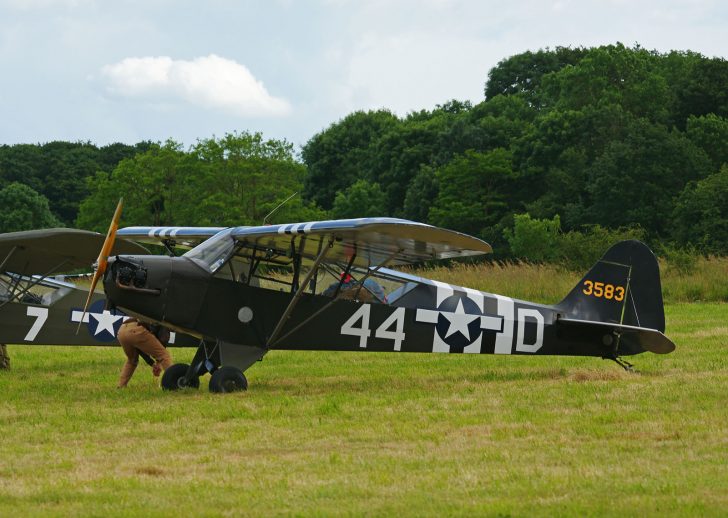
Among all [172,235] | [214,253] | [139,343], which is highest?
[172,235]

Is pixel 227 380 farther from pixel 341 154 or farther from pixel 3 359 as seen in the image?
pixel 341 154

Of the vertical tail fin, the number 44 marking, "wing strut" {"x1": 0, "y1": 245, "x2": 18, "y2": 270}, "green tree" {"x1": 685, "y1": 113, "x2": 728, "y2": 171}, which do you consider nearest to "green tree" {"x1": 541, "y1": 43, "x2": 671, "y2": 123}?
"green tree" {"x1": 685, "y1": 113, "x2": 728, "y2": 171}

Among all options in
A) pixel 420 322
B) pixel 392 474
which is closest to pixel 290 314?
pixel 420 322

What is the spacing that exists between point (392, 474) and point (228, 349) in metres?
5.21

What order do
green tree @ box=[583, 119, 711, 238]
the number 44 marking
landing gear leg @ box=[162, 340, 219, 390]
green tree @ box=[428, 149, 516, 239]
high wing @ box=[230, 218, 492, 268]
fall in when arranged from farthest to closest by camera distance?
green tree @ box=[428, 149, 516, 239]
green tree @ box=[583, 119, 711, 238]
the number 44 marking
landing gear leg @ box=[162, 340, 219, 390]
high wing @ box=[230, 218, 492, 268]

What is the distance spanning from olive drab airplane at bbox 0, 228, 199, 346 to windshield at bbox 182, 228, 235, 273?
261cm

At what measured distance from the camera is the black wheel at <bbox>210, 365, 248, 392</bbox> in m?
11.2

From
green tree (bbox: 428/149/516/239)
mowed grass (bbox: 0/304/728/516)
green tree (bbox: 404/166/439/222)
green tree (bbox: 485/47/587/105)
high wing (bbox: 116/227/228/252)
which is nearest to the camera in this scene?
mowed grass (bbox: 0/304/728/516)

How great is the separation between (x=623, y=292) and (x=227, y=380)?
4.85 metres

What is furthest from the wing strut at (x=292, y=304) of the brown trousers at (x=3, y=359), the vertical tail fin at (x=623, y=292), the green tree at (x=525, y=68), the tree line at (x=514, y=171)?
the green tree at (x=525, y=68)

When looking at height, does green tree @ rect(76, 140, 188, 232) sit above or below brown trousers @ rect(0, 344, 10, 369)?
above

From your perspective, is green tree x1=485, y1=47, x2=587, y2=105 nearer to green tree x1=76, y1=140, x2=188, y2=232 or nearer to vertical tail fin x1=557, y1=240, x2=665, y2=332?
green tree x1=76, y1=140, x2=188, y2=232

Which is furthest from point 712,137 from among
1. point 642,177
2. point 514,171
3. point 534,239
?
point 534,239

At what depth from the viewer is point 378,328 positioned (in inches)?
481
